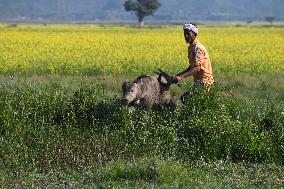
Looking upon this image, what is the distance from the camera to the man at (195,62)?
10656mm

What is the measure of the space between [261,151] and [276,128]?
75cm

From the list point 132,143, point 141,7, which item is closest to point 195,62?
point 132,143

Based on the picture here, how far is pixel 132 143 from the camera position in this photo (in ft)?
32.9

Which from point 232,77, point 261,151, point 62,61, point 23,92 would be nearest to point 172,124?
point 261,151

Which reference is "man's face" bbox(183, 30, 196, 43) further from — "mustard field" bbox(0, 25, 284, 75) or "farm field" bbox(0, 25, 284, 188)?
"mustard field" bbox(0, 25, 284, 75)

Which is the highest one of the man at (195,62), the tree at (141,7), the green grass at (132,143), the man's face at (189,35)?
the man's face at (189,35)

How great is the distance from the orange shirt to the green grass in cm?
29

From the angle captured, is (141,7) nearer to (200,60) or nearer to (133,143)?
(200,60)

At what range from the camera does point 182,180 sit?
8430mm

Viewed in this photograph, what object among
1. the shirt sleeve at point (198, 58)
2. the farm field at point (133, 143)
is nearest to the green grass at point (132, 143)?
the farm field at point (133, 143)

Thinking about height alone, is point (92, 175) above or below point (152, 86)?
below

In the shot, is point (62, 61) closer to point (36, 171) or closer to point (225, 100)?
point (225, 100)

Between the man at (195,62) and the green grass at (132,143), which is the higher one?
the man at (195,62)

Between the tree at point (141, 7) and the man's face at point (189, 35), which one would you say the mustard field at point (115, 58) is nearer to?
the man's face at point (189, 35)
